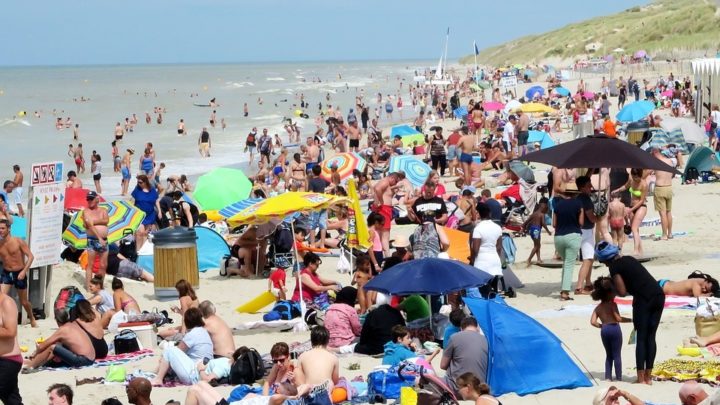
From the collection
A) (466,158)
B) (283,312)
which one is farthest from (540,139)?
(283,312)

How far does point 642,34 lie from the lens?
7200 centimetres

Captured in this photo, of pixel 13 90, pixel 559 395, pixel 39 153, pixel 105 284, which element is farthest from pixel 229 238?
pixel 13 90

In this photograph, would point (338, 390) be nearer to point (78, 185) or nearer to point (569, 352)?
point (569, 352)

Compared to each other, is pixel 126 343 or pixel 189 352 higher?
pixel 189 352

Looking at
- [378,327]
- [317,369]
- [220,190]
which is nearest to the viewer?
[317,369]

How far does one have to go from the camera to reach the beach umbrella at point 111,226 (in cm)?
1304

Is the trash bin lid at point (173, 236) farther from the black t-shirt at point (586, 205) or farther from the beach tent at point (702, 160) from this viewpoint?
the beach tent at point (702, 160)

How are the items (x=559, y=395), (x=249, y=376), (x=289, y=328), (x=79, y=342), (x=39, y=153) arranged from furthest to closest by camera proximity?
1. (x=39, y=153)
2. (x=289, y=328)
3. (x=79, y=342)
4. (x=249, y=376)
5. (x=559, y=395)

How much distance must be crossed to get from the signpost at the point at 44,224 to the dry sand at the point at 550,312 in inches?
14.5

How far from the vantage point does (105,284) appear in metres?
12.9

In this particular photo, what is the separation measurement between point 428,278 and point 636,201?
5203 mm

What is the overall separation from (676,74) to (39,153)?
2811 centimetres

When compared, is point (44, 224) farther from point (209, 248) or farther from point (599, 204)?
point (599, 204)

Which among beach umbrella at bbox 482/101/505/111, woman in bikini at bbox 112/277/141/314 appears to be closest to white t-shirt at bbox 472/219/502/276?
woman in bikini at bbox 112/277/141/314
